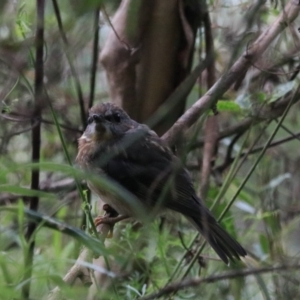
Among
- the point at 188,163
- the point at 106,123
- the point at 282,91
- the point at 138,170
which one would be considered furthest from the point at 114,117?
the point at 282,91

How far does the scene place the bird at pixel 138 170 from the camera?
3.18m

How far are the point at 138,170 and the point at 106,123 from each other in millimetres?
383

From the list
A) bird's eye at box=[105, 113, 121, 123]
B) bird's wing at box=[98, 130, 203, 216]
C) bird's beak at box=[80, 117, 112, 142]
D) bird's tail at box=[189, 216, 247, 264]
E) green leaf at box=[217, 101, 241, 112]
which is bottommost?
bird's tail at box=[189, 216, 247, 264]

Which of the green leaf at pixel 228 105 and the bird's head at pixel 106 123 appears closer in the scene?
the green leaf at pixel 228 105

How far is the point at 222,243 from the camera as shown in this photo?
121 inches

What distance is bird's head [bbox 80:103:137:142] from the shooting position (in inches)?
147

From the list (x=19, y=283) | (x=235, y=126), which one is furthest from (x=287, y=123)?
(x=19, y=283)

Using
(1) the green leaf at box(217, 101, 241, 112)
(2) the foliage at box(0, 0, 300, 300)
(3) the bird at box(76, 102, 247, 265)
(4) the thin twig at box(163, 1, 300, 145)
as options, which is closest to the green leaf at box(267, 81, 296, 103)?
(2) the foliage at box(0, 0, 300, 300)

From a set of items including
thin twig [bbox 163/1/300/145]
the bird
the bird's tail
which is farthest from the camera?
the bird

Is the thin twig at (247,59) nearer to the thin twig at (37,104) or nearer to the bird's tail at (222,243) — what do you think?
the bird's tail at (222,243)

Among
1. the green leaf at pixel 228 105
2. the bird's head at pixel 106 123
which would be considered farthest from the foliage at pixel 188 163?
the bird's head at pixel 106 123

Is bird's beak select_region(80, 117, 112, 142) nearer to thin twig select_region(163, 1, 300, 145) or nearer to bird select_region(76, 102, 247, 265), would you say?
bird select_region(76, 102, 247, 265)

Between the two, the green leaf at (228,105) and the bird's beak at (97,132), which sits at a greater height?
the bird's beak at (97,132)

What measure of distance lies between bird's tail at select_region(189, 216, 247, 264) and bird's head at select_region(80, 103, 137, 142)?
32.5 inches
